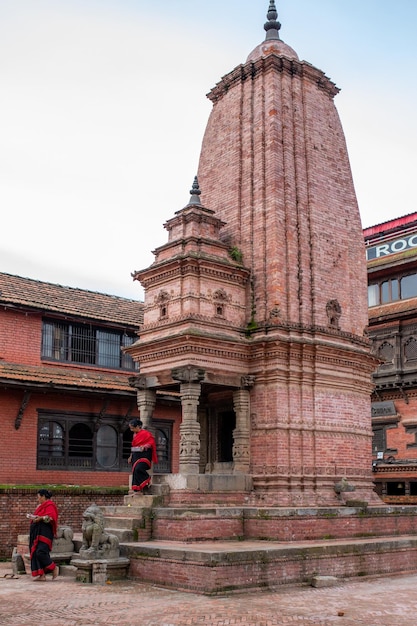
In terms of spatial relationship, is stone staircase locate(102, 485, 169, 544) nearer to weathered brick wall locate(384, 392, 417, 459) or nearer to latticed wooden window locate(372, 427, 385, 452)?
weathered brick wall locate(384, 392, 417, 459)

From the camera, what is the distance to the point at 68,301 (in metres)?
26.6

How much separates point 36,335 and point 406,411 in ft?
56.3

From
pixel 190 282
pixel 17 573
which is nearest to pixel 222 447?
pixel 190 282

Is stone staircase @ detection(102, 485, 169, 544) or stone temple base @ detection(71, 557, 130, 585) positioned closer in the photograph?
stone temple base @ detection(71, 557, 130, 585)

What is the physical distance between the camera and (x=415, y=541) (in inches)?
685

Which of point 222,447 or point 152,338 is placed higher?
point 152,338

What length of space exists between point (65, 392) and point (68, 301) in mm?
4086

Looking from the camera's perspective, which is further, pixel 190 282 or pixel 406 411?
pixel 406 411

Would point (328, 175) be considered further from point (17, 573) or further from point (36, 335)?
point (17, 573)

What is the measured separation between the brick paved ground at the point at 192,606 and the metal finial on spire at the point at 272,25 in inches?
604

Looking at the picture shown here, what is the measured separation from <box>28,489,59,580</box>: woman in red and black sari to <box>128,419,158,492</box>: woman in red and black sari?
2.26 meters

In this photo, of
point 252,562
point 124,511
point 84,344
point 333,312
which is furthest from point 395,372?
point 252,562

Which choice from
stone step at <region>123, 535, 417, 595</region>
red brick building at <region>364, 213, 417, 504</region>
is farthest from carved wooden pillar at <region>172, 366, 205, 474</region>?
red brick building at <region>364, 213, 417, 504</region>

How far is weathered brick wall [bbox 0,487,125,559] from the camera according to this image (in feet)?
65.8
